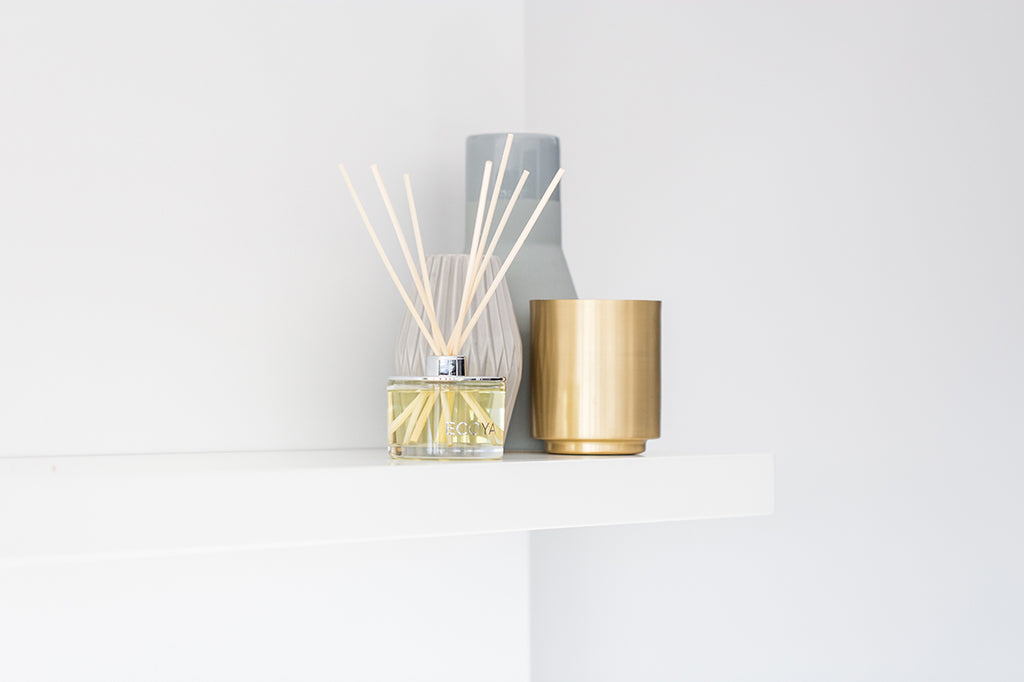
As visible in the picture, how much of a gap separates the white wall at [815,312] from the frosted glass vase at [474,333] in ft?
1.09

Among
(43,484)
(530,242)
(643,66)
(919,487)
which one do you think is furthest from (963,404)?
(43,484)

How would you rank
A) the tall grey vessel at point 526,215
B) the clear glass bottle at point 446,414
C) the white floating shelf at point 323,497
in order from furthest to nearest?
the tall grey vessel at point 526,215, the clear glass bottle at point 446,414, the white floating shelf at point 323,497

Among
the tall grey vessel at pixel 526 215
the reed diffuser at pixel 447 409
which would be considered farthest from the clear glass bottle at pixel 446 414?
the tall grey vessel at pixel 526 215

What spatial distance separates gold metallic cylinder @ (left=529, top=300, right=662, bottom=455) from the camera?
66 cm

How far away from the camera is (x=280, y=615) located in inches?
28.0

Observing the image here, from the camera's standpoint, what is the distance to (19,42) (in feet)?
2.07

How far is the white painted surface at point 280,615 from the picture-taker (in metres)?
0.62

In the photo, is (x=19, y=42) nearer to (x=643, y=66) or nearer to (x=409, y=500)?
(x=409, y=500)

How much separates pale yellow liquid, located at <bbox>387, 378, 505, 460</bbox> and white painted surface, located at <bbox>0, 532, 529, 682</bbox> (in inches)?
6.8

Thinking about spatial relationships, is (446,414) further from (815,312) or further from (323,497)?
(815,312)

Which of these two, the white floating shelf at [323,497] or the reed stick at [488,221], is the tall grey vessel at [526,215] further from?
the white floating shelf at [323,497]

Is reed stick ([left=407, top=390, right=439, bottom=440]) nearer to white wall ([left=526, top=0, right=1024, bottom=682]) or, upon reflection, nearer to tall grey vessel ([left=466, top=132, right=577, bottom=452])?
tall grey vessel ([left=466, top=132, right=577, bottom=452])

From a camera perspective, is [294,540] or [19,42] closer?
[294,540]

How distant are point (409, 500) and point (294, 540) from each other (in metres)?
0.07
